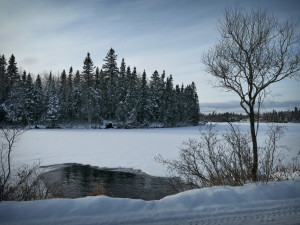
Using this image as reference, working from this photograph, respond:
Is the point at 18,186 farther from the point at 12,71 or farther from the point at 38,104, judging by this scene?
the point at 12,71

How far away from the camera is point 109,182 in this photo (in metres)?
9.10

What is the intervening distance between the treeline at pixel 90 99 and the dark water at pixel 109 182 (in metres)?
30.8

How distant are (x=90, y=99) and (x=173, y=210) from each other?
41.2m

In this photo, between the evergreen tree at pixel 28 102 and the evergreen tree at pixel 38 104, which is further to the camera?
the evergreen tree at pixel 38 104

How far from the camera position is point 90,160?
12.7 m

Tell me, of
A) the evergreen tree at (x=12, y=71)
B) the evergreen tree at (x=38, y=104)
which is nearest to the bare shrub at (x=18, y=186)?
the evergreen tree at (x=38, y=104)

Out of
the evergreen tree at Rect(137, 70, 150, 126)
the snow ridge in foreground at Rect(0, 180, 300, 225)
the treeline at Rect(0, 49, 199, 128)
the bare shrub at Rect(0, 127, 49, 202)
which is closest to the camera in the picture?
the snow ridge in foreground at Rect(0, 180, 300, 225)

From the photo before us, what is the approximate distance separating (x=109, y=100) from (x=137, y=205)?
42528 mm

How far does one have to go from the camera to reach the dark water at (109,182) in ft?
24.9

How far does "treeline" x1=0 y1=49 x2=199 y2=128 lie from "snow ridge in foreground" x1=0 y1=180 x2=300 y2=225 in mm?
38065

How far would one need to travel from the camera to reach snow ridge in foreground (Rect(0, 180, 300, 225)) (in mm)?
2807

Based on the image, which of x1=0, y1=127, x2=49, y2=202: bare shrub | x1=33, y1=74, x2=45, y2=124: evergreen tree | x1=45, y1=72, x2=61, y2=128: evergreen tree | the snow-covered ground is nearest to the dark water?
x1=0, y1=127, x2=49, y2=202: bare shrub

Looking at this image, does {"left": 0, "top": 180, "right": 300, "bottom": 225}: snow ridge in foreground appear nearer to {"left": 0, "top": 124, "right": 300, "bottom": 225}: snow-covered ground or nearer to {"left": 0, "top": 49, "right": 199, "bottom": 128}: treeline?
{"left": 0, "top": 124, "right": 300, "bottom": 225}: snow-covered ground

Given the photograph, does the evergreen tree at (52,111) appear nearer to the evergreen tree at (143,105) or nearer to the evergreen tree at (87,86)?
the evergreen tree at (87,86)
